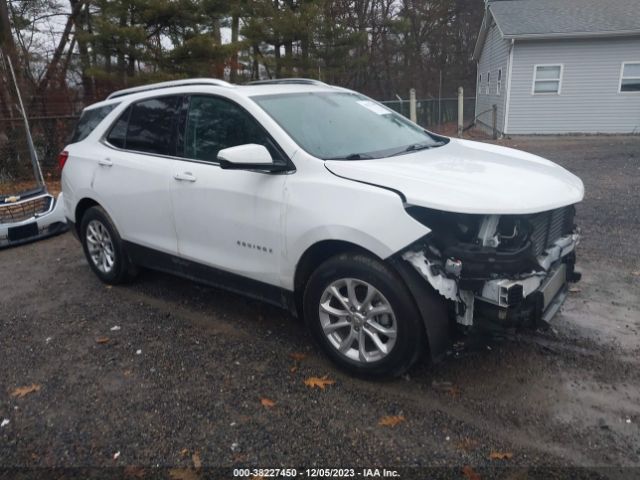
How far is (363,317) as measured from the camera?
3.18 metres

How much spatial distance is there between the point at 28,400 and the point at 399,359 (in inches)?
92.3

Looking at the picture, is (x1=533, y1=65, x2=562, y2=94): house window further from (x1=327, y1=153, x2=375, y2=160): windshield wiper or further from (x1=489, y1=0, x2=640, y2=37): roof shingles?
(x1=327, y1=153, x2=375, y2=160): windshield wiper

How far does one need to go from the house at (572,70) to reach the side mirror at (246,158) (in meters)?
16.7

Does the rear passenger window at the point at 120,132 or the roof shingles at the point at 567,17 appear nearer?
the rear passenger window at the point at 120,132

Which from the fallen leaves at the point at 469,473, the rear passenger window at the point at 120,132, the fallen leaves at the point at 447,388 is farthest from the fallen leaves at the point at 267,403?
the rear passenger window at the point at 120,132

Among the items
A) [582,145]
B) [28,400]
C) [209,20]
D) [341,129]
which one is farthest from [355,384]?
[582,145]

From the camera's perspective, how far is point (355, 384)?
3.29 metres

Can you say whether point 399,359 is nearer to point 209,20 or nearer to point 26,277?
point 26,277

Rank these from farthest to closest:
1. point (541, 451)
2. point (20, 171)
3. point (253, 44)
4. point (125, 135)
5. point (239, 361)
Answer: point (253, 44)
point (20, 171)
point (125, 135)
point (239, 361)
point (541, 451)

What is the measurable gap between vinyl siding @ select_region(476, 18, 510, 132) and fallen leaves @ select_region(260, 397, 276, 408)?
1772cm

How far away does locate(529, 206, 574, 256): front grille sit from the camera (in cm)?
308

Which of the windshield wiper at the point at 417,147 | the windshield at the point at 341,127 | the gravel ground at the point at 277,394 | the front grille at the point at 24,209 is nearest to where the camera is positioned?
the gravel ground at the point at 277,394

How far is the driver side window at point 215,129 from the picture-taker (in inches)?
144

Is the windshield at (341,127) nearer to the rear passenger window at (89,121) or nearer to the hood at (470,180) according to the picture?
the hood at (470,180)
